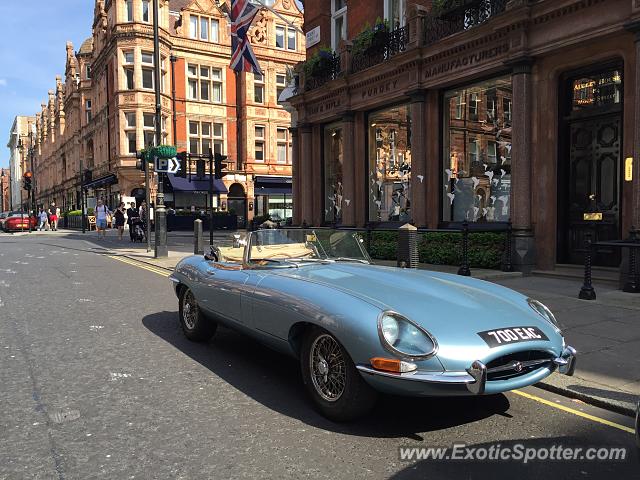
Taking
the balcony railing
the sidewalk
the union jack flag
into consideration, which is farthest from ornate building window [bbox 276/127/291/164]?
the sidewalk

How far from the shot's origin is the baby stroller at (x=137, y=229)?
23484 mm

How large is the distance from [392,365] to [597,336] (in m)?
3.75

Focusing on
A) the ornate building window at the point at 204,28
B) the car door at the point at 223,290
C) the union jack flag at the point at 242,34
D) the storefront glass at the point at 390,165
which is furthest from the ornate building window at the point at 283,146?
the car door at the point at 223,290

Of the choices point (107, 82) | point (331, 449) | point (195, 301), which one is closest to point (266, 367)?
point (195, 301)

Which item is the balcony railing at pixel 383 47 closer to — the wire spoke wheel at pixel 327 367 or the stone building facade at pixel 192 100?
the wire spoke wheel at pixel 327 367

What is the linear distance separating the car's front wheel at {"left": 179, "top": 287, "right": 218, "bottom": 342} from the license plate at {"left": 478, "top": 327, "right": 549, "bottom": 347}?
10.4 ft

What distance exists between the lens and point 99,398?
4027mm

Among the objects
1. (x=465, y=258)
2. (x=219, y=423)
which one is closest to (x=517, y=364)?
(x=219, y=423)

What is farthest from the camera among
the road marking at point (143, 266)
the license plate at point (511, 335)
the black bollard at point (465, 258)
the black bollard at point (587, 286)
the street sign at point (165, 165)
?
the street sign at point (165, 165)

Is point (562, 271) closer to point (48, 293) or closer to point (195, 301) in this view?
point (195, 301)

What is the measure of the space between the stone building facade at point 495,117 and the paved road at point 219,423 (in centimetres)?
516

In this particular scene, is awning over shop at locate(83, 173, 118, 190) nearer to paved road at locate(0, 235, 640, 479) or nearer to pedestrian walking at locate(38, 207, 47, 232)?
pedestrian walking at locate(38, 207, 47, 232)

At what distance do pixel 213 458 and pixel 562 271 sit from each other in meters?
8.81

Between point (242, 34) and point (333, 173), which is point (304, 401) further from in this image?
point (242, 34)
